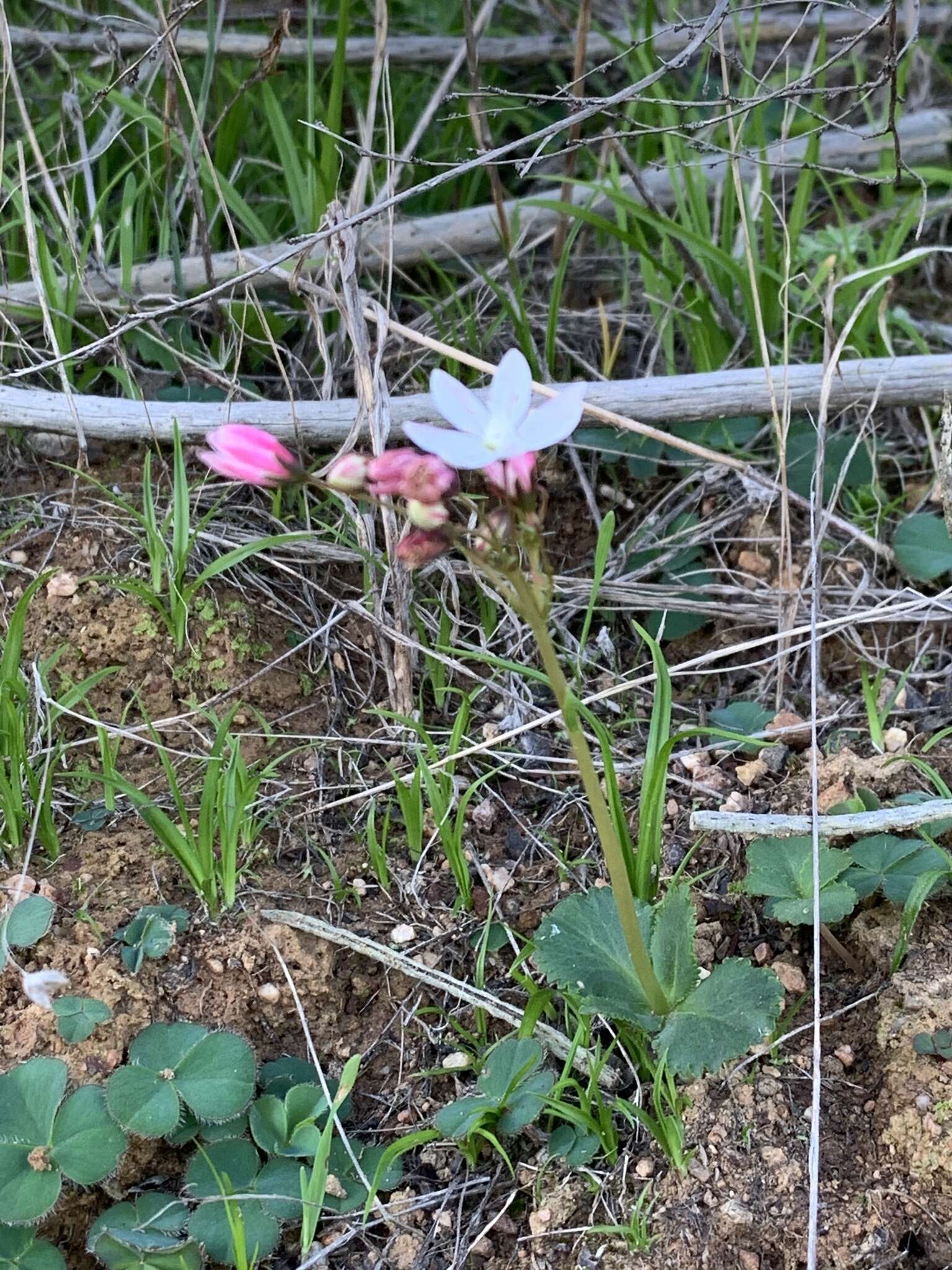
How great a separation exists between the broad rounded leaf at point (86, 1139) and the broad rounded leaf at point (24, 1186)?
2cm

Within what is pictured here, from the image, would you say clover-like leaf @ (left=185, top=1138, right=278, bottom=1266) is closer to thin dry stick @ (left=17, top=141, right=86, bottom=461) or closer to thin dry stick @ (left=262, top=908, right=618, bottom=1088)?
thin dry stick @ (left=262, top=908, right=618, bottom=1088)

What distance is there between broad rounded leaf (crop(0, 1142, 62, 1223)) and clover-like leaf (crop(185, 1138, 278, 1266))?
0.18 meters

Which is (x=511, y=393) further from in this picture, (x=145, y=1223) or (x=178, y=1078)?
(x=145, y=1223)

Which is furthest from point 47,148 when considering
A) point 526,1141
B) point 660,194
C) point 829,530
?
point 526,1141

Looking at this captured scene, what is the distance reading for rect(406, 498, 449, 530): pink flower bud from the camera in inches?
46.3

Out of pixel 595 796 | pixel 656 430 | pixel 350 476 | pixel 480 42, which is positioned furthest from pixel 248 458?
pixel 480 42

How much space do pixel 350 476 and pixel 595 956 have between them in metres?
0.80

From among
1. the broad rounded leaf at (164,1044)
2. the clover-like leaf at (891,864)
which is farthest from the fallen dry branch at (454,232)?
the broad rounded leaf at (164,1044)

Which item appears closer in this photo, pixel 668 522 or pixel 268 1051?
pixel 268 1051

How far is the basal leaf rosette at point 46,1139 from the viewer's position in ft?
4.99

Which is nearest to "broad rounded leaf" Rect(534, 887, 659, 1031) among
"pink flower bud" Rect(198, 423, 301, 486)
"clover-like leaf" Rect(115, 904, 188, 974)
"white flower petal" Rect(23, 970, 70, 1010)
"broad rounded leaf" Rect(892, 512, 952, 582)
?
"clover-like leaf" Rect(115, 904, 188, 974)

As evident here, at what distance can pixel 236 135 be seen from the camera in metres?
2.95

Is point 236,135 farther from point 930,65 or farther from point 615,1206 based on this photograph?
point 615,1206

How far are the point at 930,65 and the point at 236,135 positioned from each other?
6.87 feet
